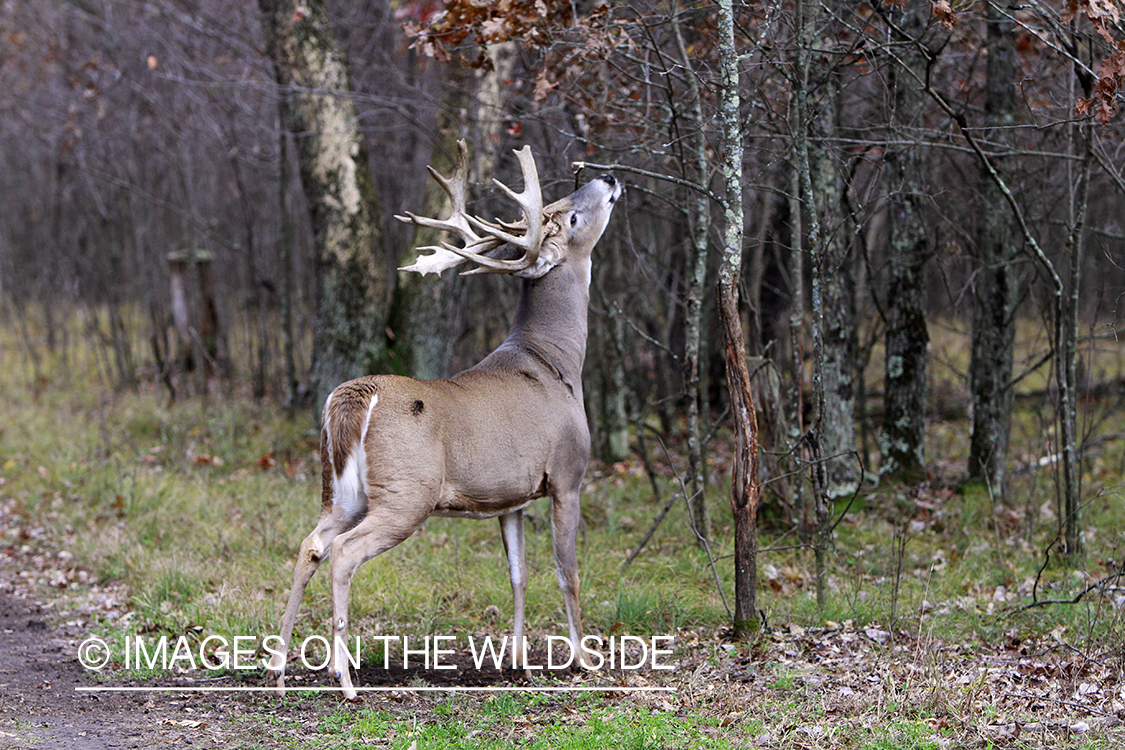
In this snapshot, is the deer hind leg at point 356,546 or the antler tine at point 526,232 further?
the antler tine at point 526,232

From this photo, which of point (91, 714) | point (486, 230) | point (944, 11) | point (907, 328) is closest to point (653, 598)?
point (486, 230)

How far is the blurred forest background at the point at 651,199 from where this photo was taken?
6.18 metres

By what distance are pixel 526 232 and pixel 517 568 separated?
5.80 feet

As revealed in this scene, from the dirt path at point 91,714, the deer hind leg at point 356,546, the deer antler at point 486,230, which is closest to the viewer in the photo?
the dirt path at point 91,714

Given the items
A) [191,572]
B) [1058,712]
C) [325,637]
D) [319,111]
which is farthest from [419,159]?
[1058,712]

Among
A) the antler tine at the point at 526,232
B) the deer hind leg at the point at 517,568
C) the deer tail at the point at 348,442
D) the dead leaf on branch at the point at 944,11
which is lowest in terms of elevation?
the deer hind leg at the point at 517,568

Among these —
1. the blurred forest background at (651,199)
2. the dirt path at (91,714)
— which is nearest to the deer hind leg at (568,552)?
the blurred forest background at (651,199)

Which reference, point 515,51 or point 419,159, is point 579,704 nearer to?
point 515,51

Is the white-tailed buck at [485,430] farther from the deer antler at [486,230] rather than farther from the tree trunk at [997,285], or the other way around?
the tree trunk at [997,285]

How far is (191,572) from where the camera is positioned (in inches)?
263

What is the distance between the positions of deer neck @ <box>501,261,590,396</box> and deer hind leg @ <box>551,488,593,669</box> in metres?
0.65

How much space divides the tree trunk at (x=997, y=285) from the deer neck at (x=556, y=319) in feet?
12.1

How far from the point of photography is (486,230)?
5.27m

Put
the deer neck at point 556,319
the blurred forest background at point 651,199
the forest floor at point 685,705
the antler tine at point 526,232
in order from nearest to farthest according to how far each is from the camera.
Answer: the forest floor at point 685,705 → the antler tine at point 526,232 → the deer neck at point 556,319 → the blurred forest background at point 651,199
